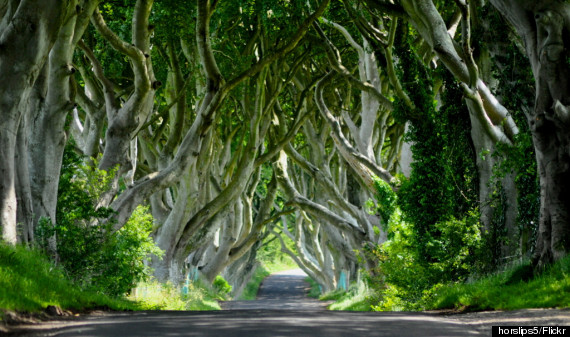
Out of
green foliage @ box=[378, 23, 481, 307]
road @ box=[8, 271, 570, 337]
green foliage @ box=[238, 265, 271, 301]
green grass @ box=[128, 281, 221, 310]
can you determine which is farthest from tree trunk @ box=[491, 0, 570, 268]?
green foliage @ box=[238, 265, 271, 301]

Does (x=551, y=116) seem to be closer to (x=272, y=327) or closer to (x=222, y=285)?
(x=272, y=327)

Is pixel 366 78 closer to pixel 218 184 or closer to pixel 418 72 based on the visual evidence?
pixel 418 72

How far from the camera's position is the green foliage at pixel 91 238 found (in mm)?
11867

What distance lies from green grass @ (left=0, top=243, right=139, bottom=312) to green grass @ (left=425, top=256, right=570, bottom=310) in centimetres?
574

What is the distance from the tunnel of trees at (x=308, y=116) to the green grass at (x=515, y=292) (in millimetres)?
434

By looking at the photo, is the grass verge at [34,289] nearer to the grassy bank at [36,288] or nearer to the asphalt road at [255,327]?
the grassy bank at [36,288]

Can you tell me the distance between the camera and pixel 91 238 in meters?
12.1

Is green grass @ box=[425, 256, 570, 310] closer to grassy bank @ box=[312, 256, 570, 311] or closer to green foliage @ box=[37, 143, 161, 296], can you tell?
grassy bank @ box=[312, 256, 570, 311]

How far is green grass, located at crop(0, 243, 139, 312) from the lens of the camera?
25.0 feet

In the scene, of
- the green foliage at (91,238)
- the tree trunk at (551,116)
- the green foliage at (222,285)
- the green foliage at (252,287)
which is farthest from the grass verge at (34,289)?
the green foliage at (252,287)

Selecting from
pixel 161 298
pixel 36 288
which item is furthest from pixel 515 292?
pixel 161 298

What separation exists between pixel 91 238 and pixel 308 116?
1203 centimetres

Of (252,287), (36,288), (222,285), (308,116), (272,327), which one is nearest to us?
(272,327)

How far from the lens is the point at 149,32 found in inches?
545
